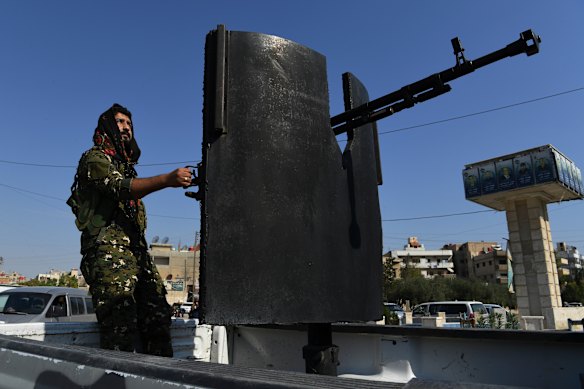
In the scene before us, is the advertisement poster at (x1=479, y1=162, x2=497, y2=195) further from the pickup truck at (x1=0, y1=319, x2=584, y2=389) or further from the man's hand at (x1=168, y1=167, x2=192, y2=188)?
the man's hand at (x1=168, y1=167, x2=192, y2=188)

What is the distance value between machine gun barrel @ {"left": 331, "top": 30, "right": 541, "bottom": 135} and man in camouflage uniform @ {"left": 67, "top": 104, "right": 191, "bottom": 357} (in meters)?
0.85

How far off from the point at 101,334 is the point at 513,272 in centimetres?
1937

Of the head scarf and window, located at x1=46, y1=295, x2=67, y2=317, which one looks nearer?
the head scarf

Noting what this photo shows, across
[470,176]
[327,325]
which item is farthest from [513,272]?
[327,325]

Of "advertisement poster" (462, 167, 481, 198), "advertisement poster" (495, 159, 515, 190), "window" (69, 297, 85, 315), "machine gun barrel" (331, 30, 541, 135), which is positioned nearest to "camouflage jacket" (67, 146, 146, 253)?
"machine gun barrel" (331, 30, 541, 135)

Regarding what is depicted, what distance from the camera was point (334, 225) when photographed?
1.77 metres

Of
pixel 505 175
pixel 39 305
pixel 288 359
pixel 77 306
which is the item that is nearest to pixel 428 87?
pixel 288 359

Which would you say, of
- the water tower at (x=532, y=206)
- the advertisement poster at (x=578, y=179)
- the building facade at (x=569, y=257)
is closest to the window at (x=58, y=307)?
the water tower at (x=532, y=206)

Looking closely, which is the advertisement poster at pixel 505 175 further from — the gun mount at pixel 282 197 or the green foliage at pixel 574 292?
the green foliage at pixel 574 292

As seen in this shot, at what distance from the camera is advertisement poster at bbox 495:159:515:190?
19.1 metres

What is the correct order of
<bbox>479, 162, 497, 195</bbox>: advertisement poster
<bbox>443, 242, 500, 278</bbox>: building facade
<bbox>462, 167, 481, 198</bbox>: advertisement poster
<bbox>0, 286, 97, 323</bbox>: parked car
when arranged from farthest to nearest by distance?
<bbox>443, 242, 500, 278</bbox>: building facade
<bbox>462, 167, 481, 198</bbox>: advertisement poster
<bbox>479, 162, 497, 195</bbox>: advertisement poster
<bbox>0, 286, 97, 323</bbox>: parked car

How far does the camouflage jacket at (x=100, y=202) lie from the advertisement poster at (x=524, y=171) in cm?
1908

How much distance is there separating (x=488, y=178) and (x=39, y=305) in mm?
17842

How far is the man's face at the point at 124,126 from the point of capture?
8.95 feet
